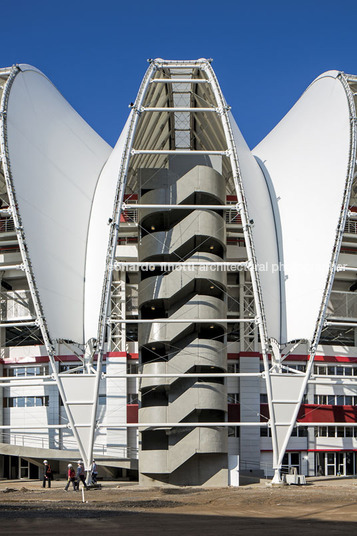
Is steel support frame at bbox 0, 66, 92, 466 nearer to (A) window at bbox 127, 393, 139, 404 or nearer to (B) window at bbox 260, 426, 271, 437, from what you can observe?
(A) window at bbox 127, 393, 139, 404

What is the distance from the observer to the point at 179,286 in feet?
164

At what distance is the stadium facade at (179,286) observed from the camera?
1913 inches

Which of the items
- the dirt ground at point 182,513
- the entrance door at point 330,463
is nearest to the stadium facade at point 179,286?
the entrance door at point 330,463

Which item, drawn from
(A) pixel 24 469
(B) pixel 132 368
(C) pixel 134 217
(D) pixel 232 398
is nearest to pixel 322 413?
(D) pixel 232 398

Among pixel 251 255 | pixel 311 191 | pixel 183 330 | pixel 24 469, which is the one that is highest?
pixel 311 191

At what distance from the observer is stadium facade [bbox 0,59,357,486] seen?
48.6 meters

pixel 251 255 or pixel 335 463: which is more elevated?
pixel 251 255

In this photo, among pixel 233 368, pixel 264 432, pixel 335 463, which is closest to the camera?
pixel 264 432

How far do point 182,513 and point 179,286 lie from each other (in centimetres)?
2366

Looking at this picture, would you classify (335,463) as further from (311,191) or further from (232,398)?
(311,191)

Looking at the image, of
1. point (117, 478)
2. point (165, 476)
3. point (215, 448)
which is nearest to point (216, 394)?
point (215, 448)

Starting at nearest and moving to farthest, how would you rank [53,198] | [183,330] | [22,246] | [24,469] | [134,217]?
1. [22,246]
2. [183,330]
3. [53,198]
4. [24,469]
5. [134,217]

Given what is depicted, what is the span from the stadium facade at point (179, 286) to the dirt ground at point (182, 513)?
10.6m

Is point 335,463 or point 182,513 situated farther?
point 335,463
